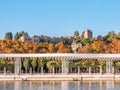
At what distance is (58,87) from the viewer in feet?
168

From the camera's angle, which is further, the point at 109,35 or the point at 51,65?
the point at 109,35

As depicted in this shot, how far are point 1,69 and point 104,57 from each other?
18.6 m

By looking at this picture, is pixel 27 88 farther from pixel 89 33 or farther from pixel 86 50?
pixel 89 33

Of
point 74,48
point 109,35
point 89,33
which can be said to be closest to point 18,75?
point 74,48

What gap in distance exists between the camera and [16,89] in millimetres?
48875

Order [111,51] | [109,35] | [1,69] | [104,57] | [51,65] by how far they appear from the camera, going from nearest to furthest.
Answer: [104,57], [51,65], [1,69], [111,51], [109,35]

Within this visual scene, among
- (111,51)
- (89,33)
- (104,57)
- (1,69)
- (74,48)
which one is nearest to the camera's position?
(104,57)

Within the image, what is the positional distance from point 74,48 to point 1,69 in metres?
17.4

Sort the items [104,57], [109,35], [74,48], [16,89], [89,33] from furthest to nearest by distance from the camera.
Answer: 1. [89,33]
2. [109,35]
3. [74,48]
4. [104,57]
5. [16,89]

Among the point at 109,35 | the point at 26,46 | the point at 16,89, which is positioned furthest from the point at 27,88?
the point at 109,35

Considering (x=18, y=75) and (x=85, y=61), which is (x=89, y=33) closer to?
(x=85, y=61)

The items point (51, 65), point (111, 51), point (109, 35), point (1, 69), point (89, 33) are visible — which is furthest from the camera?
point (89, 33)

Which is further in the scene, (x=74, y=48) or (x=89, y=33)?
(x=89, y=33)

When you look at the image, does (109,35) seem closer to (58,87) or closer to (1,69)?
(1,69)
